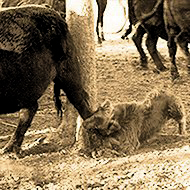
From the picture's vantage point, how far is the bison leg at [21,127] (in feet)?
12.2

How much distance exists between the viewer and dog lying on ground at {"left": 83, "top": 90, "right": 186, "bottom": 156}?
391 centimetres

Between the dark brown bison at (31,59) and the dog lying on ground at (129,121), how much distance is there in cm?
27

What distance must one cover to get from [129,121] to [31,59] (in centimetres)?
95

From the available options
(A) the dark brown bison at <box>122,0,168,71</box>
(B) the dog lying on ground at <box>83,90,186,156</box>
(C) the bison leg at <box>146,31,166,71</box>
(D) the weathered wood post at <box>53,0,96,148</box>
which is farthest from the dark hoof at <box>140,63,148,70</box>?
(D) the weathered wood post at <box>53,0,96,148</box>

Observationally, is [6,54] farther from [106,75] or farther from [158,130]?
[106,75]

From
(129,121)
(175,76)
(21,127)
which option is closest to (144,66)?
(175,76)

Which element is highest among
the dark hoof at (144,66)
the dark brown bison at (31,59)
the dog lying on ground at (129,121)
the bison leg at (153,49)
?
the dark brown bison at (31,59)

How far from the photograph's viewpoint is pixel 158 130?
4324 millimetres

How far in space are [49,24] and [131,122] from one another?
984 mm

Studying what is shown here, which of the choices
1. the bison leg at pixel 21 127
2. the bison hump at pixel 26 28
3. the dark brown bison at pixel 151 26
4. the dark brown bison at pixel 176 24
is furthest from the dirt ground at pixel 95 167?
the dark brown bison at pixel 151 26

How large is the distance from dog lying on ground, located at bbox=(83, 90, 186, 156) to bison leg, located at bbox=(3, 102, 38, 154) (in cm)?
41

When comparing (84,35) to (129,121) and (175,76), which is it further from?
(175,76)

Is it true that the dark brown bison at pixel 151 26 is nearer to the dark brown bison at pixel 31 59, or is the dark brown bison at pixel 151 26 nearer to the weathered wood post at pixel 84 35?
the weathered wood post at pixel 84 35

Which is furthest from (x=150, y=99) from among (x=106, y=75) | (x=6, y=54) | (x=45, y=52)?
(x=106, y=75)
